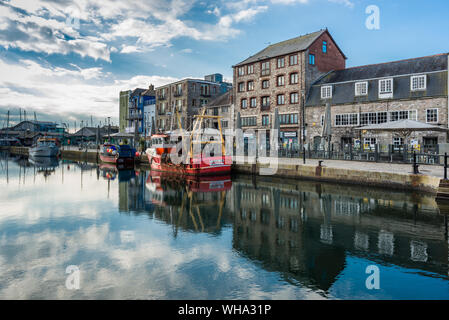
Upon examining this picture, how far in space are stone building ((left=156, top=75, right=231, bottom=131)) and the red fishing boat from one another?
2191 centimetres

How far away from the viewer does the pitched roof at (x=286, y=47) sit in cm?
3631

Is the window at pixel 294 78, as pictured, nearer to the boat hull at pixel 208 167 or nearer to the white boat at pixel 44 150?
the boat hull at pixel 208 167

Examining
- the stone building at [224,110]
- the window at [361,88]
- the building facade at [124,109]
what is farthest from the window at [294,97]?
the building facade at [124,109]

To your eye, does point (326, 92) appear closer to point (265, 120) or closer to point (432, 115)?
point (265, 120)

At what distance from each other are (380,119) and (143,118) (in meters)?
48.2

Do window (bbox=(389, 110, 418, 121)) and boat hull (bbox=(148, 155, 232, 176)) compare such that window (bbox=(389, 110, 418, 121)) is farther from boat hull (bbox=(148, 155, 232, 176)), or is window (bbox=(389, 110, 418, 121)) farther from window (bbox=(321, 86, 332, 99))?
boat hull (bbox=(148, 155, 232, 176))

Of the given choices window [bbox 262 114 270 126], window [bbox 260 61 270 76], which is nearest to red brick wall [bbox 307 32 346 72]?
window [bbox 260 61 270 76]

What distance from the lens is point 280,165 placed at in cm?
2234

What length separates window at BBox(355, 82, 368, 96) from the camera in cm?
3091

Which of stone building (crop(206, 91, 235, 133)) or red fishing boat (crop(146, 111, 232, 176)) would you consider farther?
stone building (crop(206, 91, 235, 133))

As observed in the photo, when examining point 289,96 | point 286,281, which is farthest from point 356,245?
point 289,96

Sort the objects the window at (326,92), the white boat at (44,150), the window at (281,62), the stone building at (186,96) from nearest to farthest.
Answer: the window at (326,92), the window at (281,62), the stone building at (186,96), the white boat at (44,150)

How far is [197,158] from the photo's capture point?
2427 cm

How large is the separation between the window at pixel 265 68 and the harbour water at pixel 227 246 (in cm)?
2616
